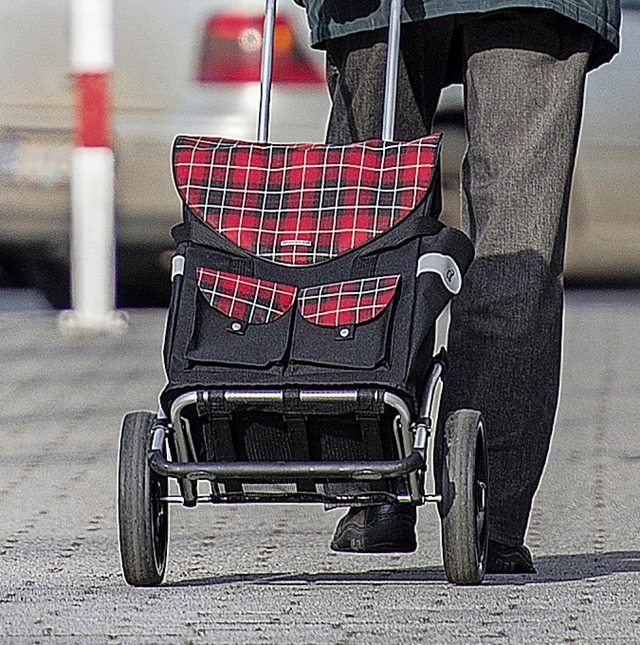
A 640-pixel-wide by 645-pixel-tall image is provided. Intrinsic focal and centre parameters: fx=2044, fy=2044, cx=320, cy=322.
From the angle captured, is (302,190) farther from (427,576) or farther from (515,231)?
(427,576)

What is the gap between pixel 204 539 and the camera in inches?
162

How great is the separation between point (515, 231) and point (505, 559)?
597 millimetres

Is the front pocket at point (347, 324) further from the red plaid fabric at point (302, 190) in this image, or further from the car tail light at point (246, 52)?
the car tail light at point (246, 52)

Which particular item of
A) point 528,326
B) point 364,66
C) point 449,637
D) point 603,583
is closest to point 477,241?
point 528,326

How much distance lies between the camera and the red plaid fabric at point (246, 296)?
3.41m

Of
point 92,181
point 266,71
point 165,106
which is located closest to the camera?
point 266,71

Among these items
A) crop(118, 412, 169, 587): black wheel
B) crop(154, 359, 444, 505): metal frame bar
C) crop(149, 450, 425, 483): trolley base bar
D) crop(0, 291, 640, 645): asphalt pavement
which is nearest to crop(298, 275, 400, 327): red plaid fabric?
crop(154, 359, 444, 505): metal frame bar

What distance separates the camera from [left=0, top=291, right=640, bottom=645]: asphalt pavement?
3.17m

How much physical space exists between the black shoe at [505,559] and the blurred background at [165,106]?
14.3ft

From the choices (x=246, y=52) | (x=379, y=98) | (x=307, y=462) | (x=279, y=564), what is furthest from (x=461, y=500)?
(x=246, y=52)

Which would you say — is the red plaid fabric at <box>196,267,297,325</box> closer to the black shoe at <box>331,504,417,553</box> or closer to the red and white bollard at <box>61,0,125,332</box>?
the black shoe at <box>331,504,417,553</box>

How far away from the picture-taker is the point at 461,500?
11.0ft

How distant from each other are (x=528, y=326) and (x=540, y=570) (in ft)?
1.49

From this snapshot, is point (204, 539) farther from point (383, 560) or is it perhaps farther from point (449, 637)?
point (449, 637)
